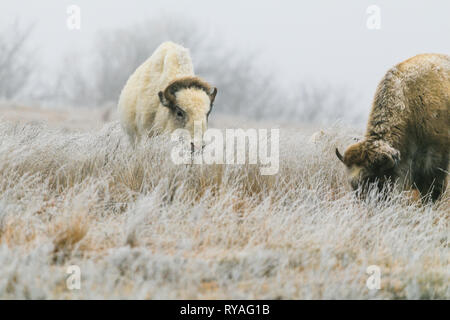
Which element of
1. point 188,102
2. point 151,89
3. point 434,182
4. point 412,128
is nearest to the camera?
point 412,128

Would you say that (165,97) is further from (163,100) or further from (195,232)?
(195,232)

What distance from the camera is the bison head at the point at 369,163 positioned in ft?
18.5

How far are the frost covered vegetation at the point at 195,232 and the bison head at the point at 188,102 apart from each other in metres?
0.45

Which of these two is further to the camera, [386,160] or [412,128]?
[412,128]

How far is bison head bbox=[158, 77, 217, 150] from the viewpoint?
23.0 ft

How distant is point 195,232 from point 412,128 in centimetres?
307

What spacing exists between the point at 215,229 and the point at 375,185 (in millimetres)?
1995

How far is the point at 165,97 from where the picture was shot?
727 centimetres

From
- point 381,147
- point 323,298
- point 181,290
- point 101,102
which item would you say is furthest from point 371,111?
point 101,102

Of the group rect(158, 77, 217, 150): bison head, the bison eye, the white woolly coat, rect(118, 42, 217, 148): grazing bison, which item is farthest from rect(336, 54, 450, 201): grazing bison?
the white woolly coat

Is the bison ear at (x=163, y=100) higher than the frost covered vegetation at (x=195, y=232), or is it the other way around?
the bison ear at (x=163, y=100)

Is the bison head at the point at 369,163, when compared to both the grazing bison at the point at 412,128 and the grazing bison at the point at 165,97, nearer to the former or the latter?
the grazing bison at the point at 412,128

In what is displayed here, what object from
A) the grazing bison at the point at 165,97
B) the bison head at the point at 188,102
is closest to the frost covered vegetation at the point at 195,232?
the bison head at the point at 188,102

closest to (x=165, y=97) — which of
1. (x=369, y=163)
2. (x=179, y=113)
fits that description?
(x=179, y=113)
